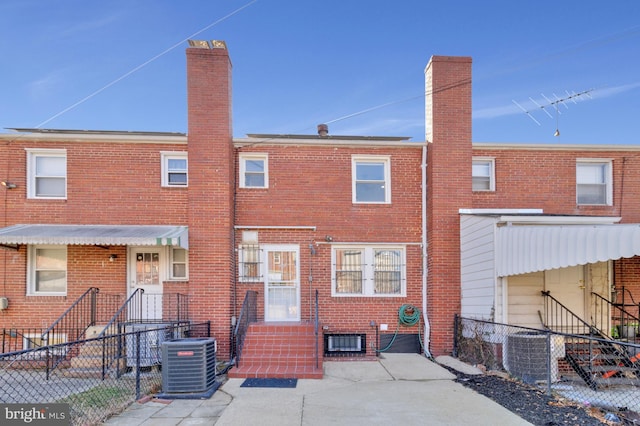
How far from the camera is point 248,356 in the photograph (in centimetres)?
855

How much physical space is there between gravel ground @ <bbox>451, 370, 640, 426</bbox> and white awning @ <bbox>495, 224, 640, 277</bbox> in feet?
6.70

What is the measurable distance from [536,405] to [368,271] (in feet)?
16.8

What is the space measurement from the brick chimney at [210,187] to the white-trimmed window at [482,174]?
6233 mm

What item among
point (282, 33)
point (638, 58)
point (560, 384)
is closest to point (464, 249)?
point (560, 384)

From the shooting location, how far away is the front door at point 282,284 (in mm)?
10328

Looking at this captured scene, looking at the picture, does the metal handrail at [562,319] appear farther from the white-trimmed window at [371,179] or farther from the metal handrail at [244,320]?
the metal handrail at [244,320]

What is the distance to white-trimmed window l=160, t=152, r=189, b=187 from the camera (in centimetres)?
1030

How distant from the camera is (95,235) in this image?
880cm

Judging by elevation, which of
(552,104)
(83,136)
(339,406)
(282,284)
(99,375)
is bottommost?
(99,375)

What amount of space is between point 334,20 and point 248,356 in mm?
11075

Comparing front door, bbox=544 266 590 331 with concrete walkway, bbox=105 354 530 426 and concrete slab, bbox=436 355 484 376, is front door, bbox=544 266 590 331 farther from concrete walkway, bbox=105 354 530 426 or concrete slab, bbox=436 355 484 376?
concrete walkway, bbox=105 354 530 426

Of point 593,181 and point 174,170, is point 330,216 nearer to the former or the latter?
point 174,170

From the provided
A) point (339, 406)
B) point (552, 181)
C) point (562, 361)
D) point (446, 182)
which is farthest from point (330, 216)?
point (562, 361)

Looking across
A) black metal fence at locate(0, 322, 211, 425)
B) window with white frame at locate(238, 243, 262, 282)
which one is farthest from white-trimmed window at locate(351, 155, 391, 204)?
black metal fence at locate(0, 322, 211, 425)
